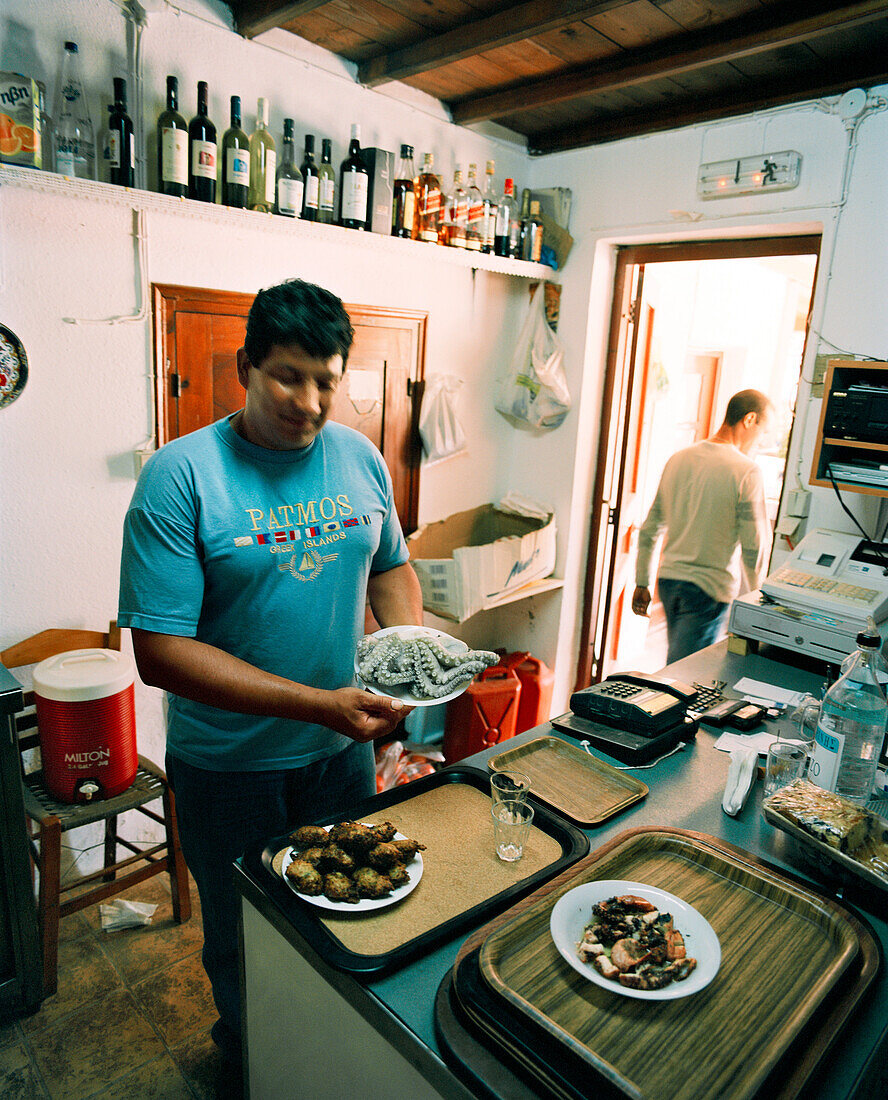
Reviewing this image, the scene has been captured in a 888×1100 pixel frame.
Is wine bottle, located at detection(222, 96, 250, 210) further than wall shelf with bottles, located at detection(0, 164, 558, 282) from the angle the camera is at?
Yes

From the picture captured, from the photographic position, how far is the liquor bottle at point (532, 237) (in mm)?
3244

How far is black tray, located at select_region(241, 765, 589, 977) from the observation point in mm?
979

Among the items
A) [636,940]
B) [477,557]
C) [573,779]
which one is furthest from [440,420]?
[636,940]

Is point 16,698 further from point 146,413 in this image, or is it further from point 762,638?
point 762,638

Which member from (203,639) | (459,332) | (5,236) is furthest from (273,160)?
(203,639)

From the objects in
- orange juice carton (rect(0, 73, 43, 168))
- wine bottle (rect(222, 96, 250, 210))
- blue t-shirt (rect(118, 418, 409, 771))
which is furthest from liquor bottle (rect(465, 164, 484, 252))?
blue t-shirt (rect(118, 418, 409, 771))

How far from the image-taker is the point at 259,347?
1.41 meters

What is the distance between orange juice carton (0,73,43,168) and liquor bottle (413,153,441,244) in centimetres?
133

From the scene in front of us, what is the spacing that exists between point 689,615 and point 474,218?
1897 millimetres

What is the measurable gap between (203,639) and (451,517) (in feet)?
6.94

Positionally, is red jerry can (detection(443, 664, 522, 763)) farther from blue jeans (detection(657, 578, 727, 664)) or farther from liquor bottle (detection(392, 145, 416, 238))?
liquor bottle (detection(392, 145, 416, 238))

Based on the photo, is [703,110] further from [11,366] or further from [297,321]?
[11,366]

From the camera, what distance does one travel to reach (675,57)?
2365 millimetres

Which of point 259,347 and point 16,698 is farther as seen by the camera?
point 16,698
